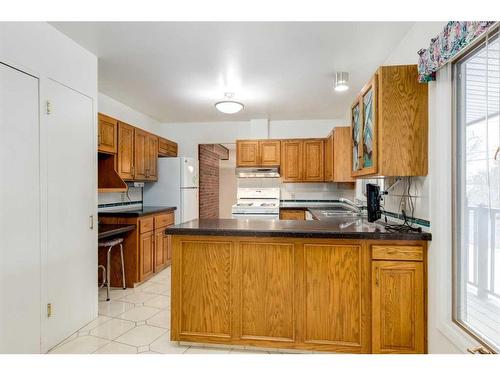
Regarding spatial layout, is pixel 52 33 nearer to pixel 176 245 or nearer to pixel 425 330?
pixel 176 245

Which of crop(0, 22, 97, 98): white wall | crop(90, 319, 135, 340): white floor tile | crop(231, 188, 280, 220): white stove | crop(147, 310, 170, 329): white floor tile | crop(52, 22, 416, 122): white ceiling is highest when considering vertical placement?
crop(52, 22, 416, 122): white ceiling

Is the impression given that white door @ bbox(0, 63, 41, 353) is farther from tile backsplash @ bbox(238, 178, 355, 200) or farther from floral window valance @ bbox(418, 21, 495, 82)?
tile backsplash @ bbox(238, 178, 355, 200)

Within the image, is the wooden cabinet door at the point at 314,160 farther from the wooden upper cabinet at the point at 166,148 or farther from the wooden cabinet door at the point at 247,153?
the wooden upper cabinet at the point at 166,148

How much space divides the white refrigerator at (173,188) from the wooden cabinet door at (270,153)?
1305 millimetres

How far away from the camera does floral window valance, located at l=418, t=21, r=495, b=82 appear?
4.25 ft

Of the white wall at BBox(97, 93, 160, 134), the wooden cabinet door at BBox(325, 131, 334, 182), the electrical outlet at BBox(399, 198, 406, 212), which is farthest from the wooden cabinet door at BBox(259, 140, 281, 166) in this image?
the electrical outlet at BBox(399, 198, 406, 212)

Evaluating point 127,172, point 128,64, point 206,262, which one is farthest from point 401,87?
point 127,172

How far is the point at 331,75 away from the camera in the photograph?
323 centimetres

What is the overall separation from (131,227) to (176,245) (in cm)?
157

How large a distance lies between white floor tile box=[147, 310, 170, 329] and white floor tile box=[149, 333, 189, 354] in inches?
9.6

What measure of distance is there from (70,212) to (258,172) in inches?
126

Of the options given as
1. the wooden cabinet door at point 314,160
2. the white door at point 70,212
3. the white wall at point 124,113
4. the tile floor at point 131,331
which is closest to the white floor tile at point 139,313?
the tile floor at point 131,331

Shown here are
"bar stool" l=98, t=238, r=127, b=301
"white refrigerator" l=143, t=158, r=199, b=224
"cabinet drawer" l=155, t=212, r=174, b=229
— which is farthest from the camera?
"white refrigerator" l=143, t=158, r=199, b=224

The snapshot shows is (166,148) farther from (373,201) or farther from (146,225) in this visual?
(373,201)
